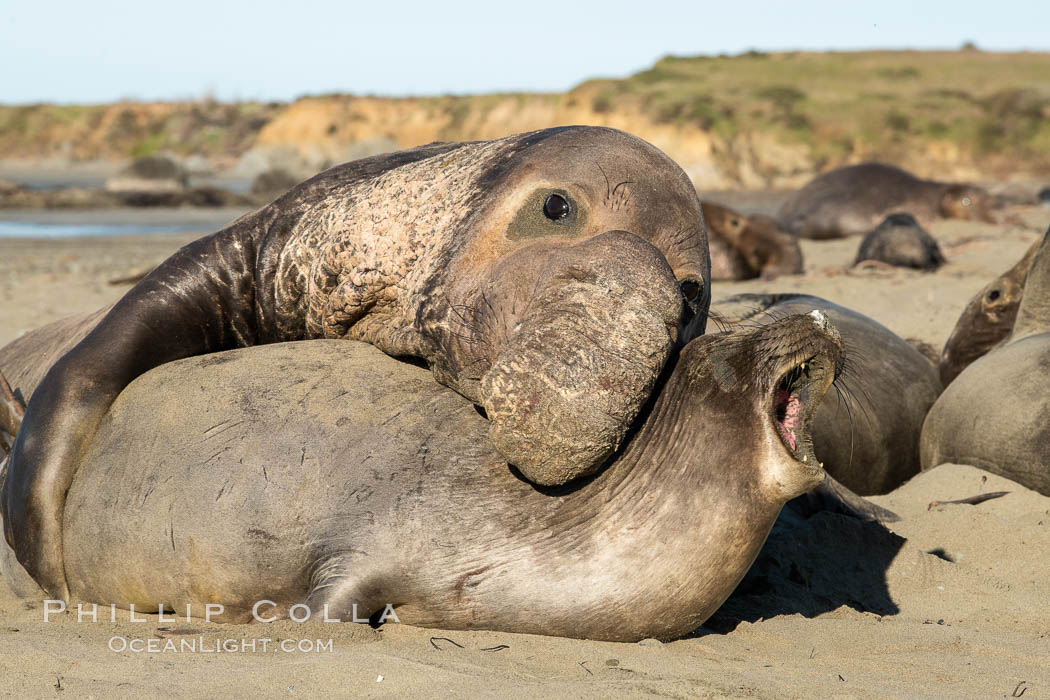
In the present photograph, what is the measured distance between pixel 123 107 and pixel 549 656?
65403 millimetres

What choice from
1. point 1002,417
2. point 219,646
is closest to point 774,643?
point 219,646

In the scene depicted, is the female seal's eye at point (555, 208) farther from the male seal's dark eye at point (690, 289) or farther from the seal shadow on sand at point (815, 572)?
the seal shadow on sand at point (815, 572)

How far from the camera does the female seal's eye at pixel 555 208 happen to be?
364 centimetres

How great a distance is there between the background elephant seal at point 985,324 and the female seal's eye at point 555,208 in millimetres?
4123

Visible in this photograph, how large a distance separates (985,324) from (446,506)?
182 inches

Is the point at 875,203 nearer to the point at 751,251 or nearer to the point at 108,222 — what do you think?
the point at 751,251

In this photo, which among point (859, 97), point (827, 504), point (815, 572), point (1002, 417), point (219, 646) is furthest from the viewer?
point (859, 97)

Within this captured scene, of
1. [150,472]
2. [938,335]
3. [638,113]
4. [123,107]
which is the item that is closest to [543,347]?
[150,472]

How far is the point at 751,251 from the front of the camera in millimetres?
12305

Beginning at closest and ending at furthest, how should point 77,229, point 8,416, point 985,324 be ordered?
point 8,416
point 985,324
point 77,229

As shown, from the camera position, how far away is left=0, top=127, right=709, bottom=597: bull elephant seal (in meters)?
3.12

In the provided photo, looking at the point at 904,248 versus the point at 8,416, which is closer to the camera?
the point at 8,416

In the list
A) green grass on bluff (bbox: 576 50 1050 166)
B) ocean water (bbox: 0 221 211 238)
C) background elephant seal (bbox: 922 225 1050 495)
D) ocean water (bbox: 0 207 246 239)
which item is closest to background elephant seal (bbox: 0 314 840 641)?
background elephant seal (bbox: 922 225 1050 495)

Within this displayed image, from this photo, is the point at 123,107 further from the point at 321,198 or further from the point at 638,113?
the point at 321,198
